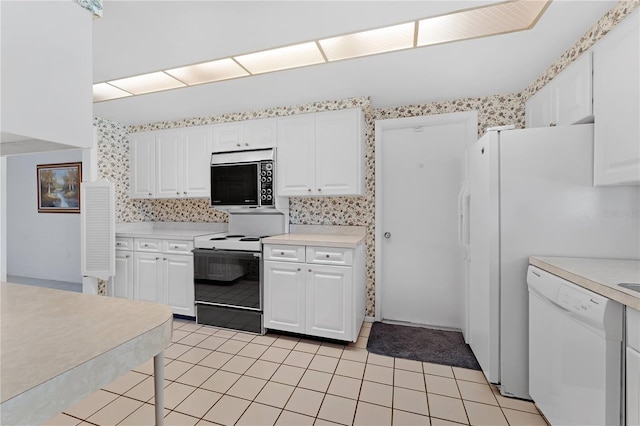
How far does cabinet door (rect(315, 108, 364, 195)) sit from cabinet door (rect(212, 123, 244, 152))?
919 mm

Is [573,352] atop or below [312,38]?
below

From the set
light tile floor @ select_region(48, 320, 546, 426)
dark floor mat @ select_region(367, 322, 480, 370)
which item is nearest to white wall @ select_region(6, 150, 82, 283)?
light tile floor @ select_region(48, 320, 546, 426)

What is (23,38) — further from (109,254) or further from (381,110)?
(109,254)

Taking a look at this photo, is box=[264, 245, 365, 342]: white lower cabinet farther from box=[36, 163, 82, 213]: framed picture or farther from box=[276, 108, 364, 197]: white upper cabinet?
box=[36, 163, 82, 213]: framed picture

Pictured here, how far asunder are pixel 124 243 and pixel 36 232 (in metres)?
2.68

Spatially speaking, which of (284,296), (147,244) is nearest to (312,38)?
(284,296)

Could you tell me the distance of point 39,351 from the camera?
2.00 feet

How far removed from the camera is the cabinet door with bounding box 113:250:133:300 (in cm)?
330

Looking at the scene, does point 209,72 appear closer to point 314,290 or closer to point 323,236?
point 323,236

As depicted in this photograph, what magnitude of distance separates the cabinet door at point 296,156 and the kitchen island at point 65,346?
83.8 inches

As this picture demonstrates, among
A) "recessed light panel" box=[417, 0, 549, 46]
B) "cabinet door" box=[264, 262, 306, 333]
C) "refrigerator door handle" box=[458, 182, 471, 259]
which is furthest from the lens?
"cabinet door" box=[264, 262, 306, 333]

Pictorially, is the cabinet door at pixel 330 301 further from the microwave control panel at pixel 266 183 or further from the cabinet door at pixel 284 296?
the microwave control panel at pixel 266 183

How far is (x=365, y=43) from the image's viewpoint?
6.46 ft

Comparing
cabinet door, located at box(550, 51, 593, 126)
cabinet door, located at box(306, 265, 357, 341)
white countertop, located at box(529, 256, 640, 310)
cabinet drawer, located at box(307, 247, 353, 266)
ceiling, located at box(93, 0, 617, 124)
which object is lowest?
cabinet door, located at box(306, 265, 357, 341)
